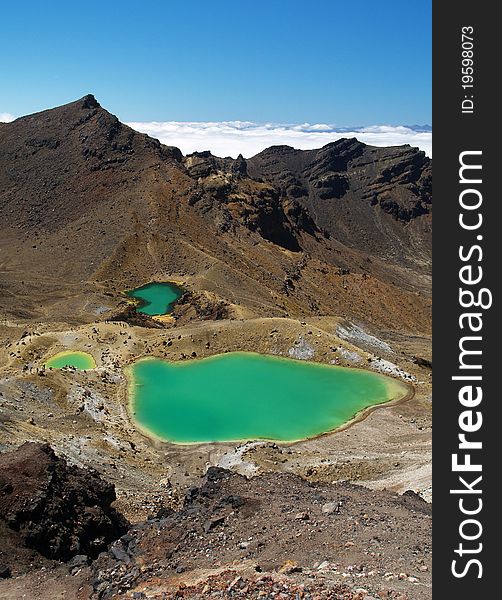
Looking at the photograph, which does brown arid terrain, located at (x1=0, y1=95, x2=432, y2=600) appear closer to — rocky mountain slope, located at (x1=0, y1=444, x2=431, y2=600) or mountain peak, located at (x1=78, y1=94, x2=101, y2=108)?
rocky mountain slope, located at (x1=0, y1=444, x2=431, y2=600)

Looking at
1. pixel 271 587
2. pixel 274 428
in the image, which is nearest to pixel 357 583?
pixel 271 587

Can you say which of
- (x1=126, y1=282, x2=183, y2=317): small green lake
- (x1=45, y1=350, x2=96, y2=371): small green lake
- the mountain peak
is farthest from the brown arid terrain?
the mountain peak

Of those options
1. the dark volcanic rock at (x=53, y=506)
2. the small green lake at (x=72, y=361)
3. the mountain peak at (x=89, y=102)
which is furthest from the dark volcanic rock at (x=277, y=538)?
the mountain peak at (x=89, y=102)

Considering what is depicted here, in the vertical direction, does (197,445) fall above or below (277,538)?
above

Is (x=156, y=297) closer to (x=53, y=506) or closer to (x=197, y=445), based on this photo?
(x=197, y=445)

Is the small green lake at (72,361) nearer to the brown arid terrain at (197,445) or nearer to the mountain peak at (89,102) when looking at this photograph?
the brown arid terrain at (197,445)

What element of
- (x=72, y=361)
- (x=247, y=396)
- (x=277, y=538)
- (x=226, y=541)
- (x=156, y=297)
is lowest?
(x=226, y=541)

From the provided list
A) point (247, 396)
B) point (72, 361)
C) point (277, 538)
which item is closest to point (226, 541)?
point (277, 538)
